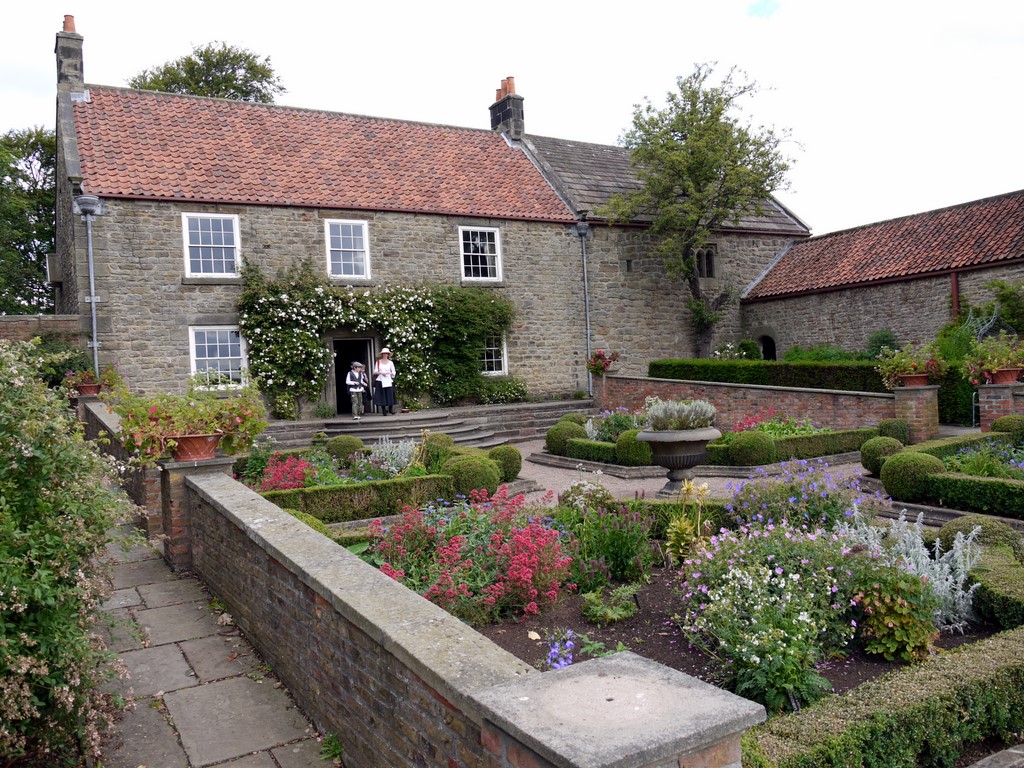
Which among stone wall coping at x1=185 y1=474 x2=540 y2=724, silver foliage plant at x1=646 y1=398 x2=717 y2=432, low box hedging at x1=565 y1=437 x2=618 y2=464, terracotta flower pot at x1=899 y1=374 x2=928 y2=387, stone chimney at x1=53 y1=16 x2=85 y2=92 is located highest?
stone chimney at x1=53 y1=16 x2=85 y2=92

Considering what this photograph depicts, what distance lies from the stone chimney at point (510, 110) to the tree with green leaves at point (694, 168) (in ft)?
12.2

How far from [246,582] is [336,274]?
48.5ft

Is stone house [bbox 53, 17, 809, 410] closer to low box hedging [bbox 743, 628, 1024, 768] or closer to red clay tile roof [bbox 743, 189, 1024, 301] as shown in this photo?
red clay tile roof [bbox 743, 189, 1024, 301]

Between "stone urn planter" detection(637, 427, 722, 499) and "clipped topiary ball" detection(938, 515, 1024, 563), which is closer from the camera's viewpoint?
"clipped topiary ball" detection(938, 515, 1024, 563)

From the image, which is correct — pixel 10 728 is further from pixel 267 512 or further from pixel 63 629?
pixel 267 512

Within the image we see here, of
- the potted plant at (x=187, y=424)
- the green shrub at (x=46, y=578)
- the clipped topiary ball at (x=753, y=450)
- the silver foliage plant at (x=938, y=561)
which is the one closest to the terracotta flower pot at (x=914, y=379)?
the clipped topiary ball at (x=753, y=450)

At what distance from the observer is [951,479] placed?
29.9 ft

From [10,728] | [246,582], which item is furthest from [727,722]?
[246,582]

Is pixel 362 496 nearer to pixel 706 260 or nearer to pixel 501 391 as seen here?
pixel 501 391

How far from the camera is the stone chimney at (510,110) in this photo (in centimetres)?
Answer: 2433

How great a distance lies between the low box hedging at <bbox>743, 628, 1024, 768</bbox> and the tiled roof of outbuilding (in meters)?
19.6

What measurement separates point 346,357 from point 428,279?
2991 millimetres

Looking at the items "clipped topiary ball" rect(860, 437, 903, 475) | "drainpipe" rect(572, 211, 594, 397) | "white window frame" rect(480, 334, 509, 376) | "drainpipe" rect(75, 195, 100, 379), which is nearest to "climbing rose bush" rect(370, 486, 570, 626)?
"clipped topiary ball" rect(860, 437, 903, 475)

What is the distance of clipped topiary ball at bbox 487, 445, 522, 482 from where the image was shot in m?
11.8
